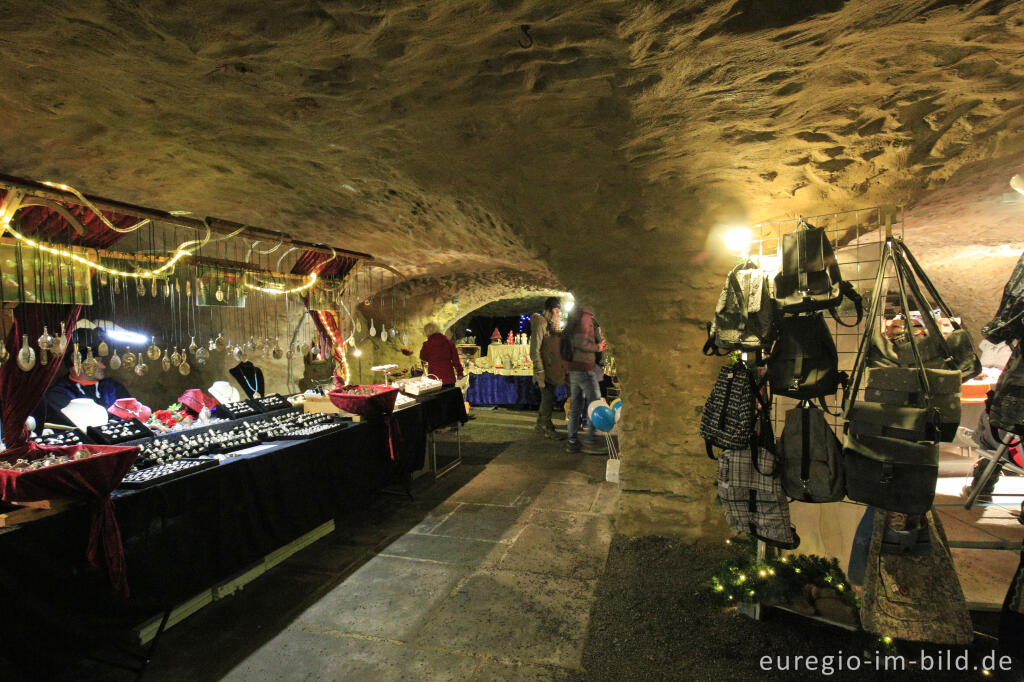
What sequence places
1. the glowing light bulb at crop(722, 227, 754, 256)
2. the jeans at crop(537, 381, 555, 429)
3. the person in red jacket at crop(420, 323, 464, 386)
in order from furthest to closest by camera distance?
1. the jeans at crop(537, 381, 555, 429)
2. the person in red jacket at crop(420, 323, 464, 386)
3. the glowing light bulb at crop(722, 227, 754, 256)

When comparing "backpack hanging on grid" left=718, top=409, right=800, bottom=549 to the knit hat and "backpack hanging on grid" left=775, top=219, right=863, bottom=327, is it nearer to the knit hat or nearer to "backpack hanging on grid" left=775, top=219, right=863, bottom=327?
"backpack hanging on grid" left=775, top=219, right=863, bottom=327

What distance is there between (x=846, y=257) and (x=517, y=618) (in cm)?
258

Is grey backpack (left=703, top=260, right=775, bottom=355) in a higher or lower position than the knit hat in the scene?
higher

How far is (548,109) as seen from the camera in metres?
2.41

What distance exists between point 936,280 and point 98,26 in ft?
24.9

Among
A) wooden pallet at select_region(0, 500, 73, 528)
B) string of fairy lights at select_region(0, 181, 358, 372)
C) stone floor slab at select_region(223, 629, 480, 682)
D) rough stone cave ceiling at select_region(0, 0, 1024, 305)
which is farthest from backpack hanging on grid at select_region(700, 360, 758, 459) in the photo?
string of fairy lights at select_region(0, 181, 358, 372)

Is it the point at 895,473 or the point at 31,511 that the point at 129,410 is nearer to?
the point at 31,511

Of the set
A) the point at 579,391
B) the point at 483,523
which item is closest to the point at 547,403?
the point at 579,391

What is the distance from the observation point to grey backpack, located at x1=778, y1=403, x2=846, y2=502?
197 centimetres

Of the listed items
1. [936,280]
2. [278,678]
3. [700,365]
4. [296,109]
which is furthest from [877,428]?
[936,280]

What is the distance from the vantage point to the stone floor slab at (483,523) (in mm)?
3645

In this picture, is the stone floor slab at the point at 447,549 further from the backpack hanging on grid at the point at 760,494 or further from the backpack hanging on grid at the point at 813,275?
the backpack hanging on grid at the point at 813,275

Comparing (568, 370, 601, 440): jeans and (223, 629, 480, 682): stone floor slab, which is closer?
(223, 629, 480, 682): stone floor slab

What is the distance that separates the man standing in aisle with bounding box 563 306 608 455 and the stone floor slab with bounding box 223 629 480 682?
3.67 m
